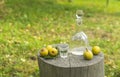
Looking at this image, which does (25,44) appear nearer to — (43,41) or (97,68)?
(43,41)

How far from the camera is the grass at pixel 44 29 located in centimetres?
573

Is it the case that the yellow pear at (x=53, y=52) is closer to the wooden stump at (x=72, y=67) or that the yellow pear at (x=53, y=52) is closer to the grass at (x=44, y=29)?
the wooden stump at (x=72, y=67)

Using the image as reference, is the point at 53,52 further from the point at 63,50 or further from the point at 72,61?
the point at 72,61

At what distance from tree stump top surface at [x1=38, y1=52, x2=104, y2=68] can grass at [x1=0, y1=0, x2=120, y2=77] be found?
114 centimetres

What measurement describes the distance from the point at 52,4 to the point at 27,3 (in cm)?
76

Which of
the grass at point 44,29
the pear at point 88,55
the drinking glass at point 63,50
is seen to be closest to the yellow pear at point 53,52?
the drinking glass at point 63,50

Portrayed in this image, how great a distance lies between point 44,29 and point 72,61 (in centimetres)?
355

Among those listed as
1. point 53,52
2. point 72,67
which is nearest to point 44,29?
point 53,52

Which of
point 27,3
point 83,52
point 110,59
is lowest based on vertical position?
point 110,59

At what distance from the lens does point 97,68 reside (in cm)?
425

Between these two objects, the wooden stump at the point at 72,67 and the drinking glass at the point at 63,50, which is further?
the drinking glass at the point at 63,50

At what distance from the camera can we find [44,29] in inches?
303

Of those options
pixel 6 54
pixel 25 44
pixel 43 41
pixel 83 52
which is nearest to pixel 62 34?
pixel 43 41

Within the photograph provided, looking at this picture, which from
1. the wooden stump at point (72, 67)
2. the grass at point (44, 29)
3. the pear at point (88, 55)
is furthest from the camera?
the grass at point (44, 29)
